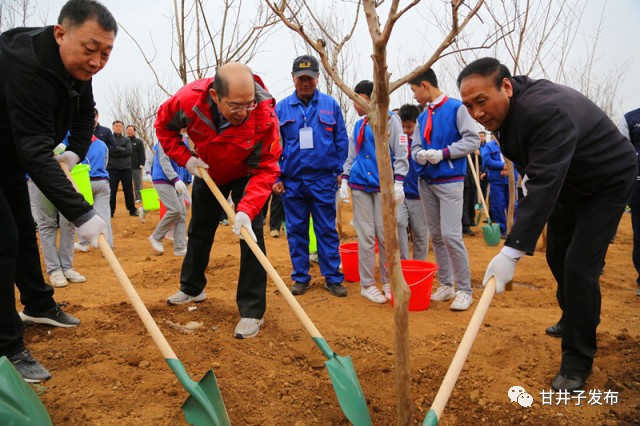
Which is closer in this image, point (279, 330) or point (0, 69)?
point (0, 69)

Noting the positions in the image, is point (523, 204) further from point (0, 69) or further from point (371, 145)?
point (0, 69)

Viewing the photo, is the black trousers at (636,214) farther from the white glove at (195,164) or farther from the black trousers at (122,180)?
the black trousers at (122,180)

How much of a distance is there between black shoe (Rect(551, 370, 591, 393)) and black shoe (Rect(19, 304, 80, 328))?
3106 millimetres

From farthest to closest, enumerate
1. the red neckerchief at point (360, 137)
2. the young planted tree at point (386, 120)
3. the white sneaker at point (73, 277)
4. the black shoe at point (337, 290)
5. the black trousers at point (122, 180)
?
1. the black trousers at point (122, 180)
2. the white sneaker at point (73, 277)
3. the black shoe at point (337, 290)
4. the red neckerchief at point (360, 137)
5. the young planted tree at point (386, 120)

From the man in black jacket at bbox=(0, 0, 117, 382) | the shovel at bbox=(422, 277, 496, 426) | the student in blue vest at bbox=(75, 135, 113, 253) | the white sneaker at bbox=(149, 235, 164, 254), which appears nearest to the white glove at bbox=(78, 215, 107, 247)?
the man in black jacket at bbox=(0, 0, 117, 382)

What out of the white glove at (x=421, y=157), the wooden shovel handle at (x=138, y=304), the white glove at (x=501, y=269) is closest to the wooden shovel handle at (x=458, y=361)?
the white glove at (x=501, y=269)

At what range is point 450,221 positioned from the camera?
384 centimetres

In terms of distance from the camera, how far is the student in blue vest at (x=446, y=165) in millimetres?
3848

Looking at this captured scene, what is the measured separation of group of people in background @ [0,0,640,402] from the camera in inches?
87.7

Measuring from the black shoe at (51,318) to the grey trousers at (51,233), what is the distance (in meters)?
1.68

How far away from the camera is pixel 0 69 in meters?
2.24

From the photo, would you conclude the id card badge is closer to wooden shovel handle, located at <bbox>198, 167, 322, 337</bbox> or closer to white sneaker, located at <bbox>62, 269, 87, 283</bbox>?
wooden shovel handle, located at <bbox>198, 167, 322, 337</bbox>

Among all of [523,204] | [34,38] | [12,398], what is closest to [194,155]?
[34,38]

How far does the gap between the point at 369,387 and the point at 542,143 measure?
159 cm
